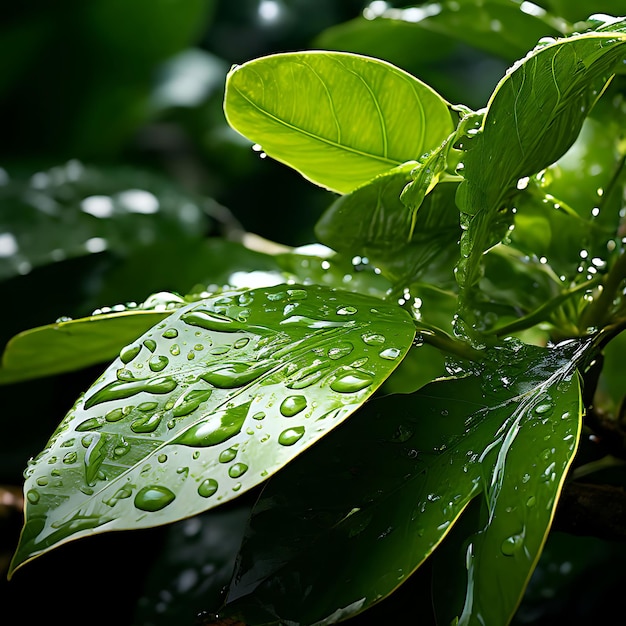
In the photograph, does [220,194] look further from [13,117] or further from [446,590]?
[446,590]

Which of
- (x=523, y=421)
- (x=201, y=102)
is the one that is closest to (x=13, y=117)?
(x=201, y=102)

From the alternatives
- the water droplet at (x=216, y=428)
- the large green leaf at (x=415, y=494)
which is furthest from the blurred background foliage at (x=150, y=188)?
the water droplet at (x=216, y=428)

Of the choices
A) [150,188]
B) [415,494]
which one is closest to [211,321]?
[415,494]

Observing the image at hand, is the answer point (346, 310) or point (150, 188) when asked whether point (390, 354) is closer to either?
point (346, 310)

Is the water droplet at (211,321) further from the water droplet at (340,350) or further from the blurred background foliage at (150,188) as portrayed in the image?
the blurred background foliage at (150,188)

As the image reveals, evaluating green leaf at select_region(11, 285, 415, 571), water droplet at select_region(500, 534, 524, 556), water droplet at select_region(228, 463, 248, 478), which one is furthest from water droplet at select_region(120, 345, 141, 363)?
water droplet at select_region(500, 534, 524, 556)

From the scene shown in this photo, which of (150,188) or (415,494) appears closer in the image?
(415,494)
